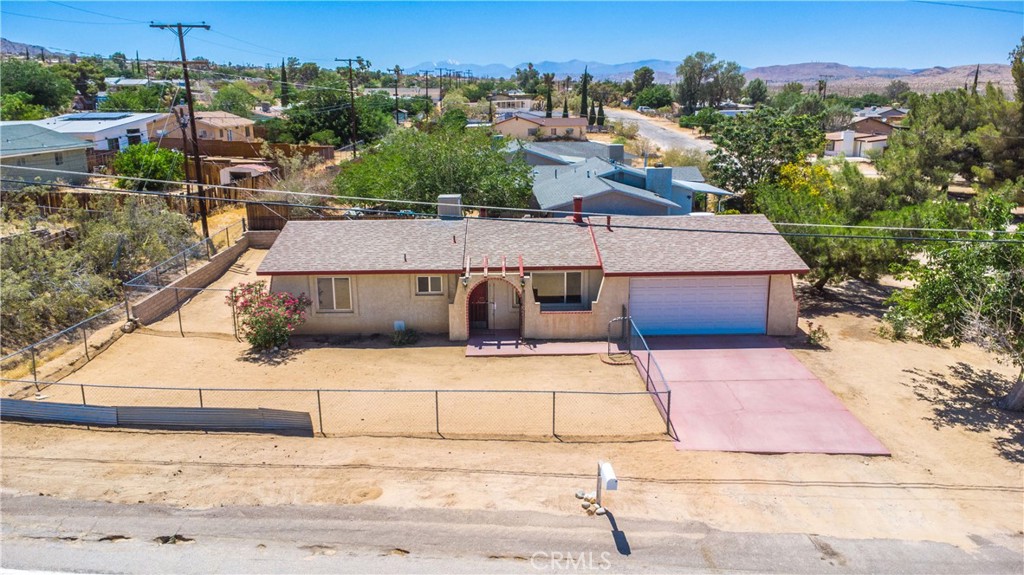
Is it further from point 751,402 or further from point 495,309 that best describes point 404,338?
point 751,402

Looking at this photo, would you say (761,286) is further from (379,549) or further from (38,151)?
(38,151)

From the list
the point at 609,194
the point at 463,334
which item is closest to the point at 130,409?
the point at 463,334

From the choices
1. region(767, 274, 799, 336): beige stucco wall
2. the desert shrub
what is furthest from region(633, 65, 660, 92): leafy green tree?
A: the desert shrub

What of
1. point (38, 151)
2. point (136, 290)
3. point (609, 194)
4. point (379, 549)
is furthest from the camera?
point (38, 151)

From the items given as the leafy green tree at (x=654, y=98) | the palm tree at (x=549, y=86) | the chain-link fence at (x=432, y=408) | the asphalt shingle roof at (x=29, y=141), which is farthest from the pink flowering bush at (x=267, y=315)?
the leafy green tree at (x=654, y=98)

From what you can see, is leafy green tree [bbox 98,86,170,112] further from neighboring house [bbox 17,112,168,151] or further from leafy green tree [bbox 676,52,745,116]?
leafy green tree [bbox 676,52,745,116]

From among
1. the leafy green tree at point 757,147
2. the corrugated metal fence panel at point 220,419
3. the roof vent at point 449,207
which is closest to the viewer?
the corrugated metal fence panel at point 220,419

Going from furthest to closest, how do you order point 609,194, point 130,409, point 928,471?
point 609,194 < point 130,409 < point 928,471

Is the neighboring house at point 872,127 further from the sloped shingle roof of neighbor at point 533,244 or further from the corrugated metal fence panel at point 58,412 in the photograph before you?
the corrugated metal fence panel at point 58,412
